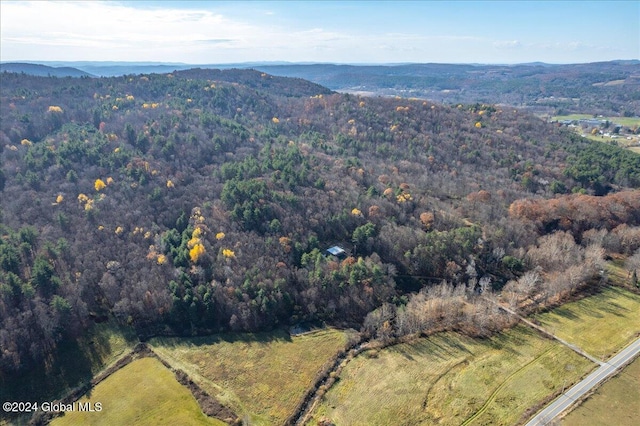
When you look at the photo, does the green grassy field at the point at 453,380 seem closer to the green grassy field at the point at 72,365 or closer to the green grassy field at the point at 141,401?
the green grassy field at the point at 141,401

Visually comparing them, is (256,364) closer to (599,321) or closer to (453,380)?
(453,380)

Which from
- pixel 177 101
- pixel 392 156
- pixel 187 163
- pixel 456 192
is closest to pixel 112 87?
pixel 177 101

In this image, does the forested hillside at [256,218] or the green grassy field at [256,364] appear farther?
the forested hillside at [256,218]

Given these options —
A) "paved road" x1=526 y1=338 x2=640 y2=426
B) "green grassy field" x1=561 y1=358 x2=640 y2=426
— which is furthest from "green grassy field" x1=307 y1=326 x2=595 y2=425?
"green grassy field" x1=561 y1=358 x2=640 y2=426

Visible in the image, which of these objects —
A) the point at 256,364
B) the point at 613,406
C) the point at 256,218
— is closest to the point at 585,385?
the point at 613,406

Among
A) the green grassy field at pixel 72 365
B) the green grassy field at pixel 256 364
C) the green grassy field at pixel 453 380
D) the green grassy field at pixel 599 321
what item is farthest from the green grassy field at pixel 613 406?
the green grassy field at pixel 72 365
